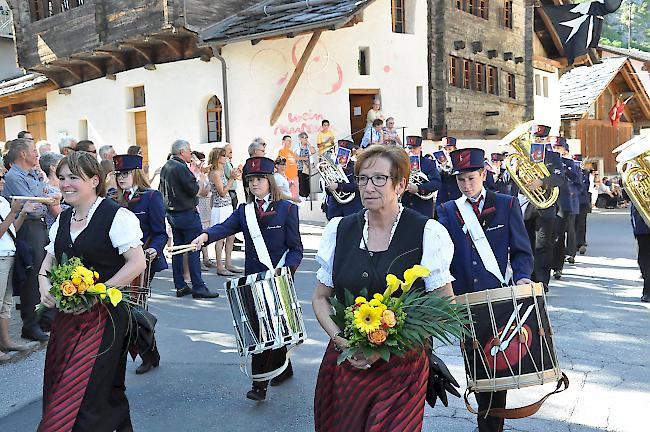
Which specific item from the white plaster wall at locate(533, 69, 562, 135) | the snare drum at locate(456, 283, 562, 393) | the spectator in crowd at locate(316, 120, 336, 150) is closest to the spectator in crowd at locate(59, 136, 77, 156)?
the snare drum at locate(456, 283, 562, 393)

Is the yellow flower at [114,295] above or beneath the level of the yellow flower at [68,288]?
beneath

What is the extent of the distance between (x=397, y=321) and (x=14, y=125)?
2605cm

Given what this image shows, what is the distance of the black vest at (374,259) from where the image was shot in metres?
3.05

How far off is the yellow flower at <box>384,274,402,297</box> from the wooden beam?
49.9 ft

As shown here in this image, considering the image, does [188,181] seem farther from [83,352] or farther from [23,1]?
[23,1]

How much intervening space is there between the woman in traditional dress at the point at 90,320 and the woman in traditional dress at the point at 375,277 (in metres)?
1.24

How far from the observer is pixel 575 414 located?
475 cm

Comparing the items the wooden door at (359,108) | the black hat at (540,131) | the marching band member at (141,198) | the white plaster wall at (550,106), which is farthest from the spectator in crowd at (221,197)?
the white plaster wall at (550,106)

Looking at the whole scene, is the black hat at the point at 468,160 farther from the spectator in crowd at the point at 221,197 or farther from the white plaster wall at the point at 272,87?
the white plaster wall at the point at 272,87

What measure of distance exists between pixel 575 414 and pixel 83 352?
3.30 metres

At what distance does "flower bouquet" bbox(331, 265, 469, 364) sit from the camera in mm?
2793

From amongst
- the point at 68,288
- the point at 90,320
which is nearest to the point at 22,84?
the point at 90,320

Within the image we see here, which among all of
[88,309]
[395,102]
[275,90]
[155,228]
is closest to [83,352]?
[88,309]

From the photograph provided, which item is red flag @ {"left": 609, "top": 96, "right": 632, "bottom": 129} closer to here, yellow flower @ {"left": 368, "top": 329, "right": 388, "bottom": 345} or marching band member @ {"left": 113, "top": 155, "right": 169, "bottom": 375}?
marching band member @ {"left": 113, "top": 155, "right": 169, "bottom": 375}
